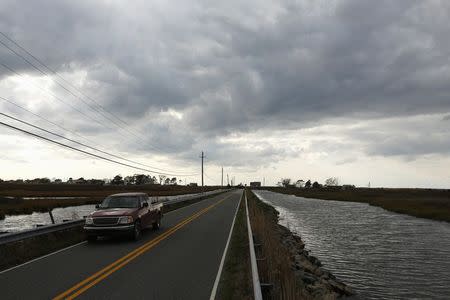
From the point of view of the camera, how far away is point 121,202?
18.1 metres

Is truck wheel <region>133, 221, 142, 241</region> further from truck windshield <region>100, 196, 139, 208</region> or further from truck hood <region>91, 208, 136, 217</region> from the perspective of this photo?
truck windshield <region>100, 196, 139, 208</region>

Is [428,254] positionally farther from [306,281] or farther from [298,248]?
[306,281]

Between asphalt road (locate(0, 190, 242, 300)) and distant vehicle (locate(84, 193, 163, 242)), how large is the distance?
513 millimetres

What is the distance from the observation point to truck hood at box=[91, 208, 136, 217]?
15.9m

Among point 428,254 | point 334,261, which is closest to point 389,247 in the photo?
point 428,254

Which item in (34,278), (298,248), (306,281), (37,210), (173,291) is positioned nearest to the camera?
(173,291)

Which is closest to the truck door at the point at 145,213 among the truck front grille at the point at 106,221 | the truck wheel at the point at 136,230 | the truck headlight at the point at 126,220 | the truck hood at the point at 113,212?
the truck wheel at the point at 136,230

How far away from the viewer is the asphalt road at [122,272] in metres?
8.35

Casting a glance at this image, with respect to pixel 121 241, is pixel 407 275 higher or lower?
lower

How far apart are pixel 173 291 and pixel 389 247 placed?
19.0 metres

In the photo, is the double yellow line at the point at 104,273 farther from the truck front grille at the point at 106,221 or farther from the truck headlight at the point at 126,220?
the truck front grille at the point at 106,221

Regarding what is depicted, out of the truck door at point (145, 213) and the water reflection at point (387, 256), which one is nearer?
the water reflection at point (387, 256)

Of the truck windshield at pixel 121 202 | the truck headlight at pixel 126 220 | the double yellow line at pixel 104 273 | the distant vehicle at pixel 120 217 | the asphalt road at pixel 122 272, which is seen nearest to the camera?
the double yellow line at pixel 104 273

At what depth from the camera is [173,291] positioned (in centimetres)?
852
